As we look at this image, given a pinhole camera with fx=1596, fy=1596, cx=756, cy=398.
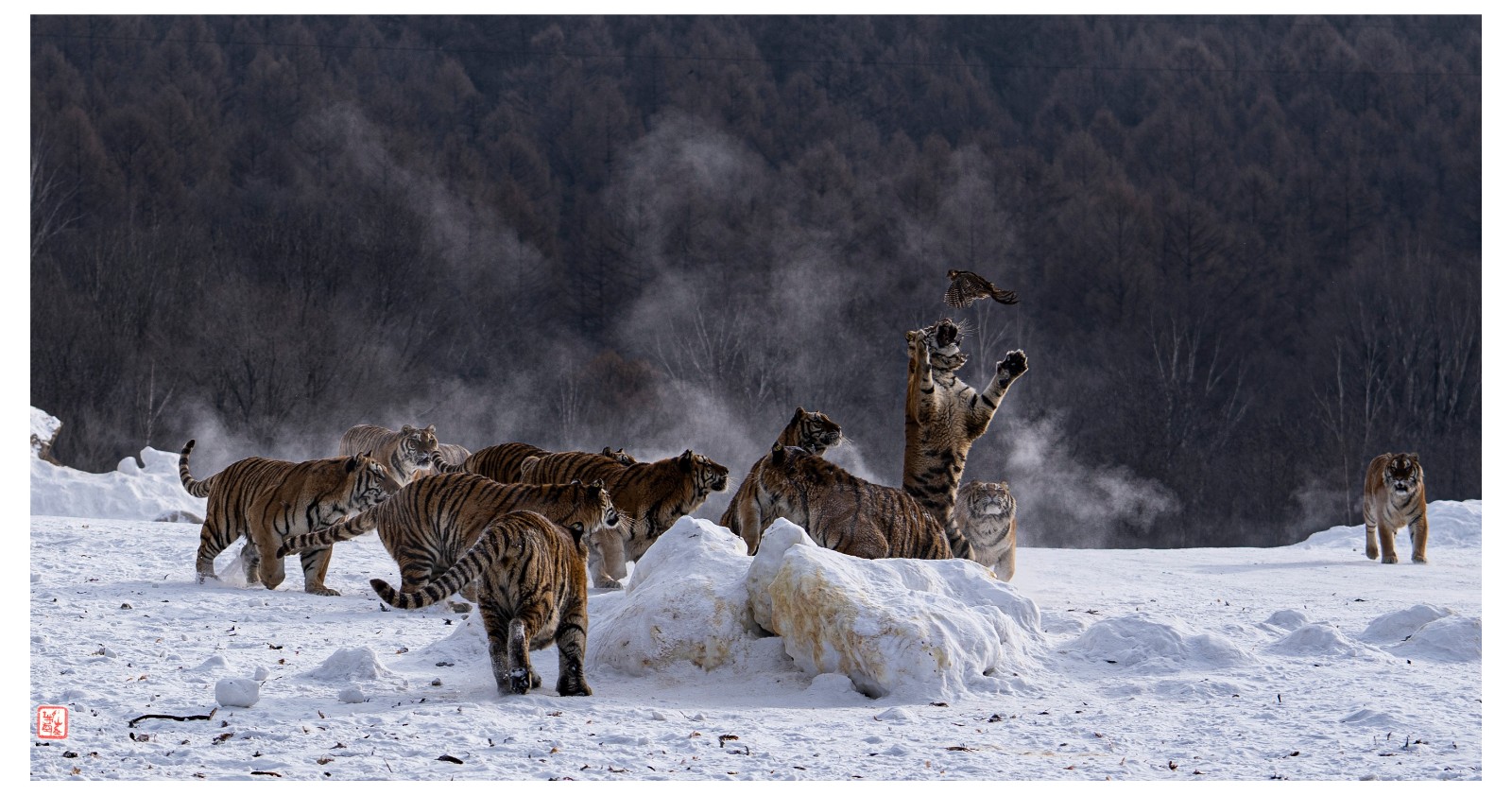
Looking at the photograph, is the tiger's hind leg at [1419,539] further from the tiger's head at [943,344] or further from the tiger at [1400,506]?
the tiger's head at [943,344]

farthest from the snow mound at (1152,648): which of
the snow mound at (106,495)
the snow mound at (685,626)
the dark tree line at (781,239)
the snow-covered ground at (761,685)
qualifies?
the dark tree line at (781,239)

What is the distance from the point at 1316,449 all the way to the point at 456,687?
39.3 meters

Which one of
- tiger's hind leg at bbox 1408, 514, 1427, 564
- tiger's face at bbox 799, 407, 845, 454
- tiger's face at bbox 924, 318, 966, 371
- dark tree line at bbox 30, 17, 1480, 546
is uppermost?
dark tree line at bbox 30, 17, 1480, 546

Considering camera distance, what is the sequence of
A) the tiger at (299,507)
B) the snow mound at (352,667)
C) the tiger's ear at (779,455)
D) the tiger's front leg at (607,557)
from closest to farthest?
the snow mound at (352,667)
the tiger's ear at (779,455)
the tiger at (299,507)
the tiger's front leg at (607,557)

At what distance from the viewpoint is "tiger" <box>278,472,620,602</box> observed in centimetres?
853

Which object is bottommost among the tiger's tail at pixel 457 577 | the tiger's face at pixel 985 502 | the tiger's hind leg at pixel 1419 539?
the tiger's hind leg at pixel 1419 539

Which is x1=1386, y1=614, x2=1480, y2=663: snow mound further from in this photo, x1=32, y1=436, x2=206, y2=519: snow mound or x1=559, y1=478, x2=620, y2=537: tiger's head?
x1=32, y1=436, x2=206, y2=519: snow mound

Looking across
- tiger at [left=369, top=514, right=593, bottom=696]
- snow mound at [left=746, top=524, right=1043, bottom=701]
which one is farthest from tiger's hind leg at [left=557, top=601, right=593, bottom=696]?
snow mound at [left=746, top=524, right=1043, bottom=701]

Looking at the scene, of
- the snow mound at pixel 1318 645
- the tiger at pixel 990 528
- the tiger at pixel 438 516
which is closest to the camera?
the snow mound at pixel 1318 645

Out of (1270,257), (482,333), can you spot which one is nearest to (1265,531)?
(1270,257)

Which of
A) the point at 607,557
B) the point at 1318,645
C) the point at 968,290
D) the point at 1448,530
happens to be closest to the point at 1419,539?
the point at 1448,530

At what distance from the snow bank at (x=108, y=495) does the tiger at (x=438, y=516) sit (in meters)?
8.38

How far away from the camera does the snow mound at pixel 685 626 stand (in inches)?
282

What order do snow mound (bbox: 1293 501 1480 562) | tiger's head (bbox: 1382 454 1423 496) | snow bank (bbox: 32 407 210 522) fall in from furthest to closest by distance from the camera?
1. snow bank (bbox: 32 407 210 522)
2. snow mound (bbox: 1293 501 1480 562)
3. tiger's head (bbox: 1382 454 1423 496)
